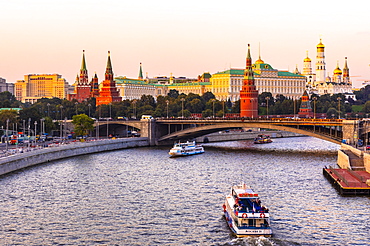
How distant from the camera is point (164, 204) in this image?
48.0 metres

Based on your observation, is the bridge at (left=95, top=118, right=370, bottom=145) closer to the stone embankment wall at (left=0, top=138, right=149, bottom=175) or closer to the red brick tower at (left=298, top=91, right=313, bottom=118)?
the stone embankment wall at (left=0, top=138, right=149, bottom=175)

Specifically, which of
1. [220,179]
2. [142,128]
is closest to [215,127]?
[142,128]

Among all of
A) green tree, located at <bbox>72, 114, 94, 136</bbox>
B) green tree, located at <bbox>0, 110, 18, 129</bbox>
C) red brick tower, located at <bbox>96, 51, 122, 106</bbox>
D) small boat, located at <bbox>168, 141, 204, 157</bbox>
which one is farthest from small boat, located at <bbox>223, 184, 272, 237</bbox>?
red brick tower, located at <bbox>96, 51, 122, 106</bbox>

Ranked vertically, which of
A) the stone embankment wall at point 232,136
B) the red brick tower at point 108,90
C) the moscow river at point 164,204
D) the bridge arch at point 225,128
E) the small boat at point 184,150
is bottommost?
the moscow river at point 164,204

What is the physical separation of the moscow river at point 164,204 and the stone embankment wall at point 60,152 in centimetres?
120

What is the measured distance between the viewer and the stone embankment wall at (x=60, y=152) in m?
64.4

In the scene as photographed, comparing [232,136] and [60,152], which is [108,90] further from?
[60,152]

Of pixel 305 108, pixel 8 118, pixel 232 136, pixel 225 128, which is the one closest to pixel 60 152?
pixel 8 118

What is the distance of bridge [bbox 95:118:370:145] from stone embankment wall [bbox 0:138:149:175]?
13.3ft

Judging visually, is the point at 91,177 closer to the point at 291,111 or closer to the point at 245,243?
the point at 245,243

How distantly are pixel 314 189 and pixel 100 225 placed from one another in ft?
69.7

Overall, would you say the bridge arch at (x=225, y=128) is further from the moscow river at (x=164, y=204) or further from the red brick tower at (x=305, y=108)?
the red brick tower at (x=305, y=108)

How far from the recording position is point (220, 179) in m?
61.3

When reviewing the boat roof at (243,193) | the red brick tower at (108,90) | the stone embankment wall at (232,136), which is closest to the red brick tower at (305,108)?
the stone embankment wall at (232,136)
